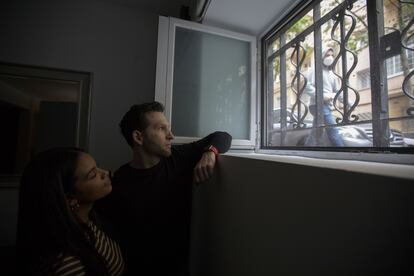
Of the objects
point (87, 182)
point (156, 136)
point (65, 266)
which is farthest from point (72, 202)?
point (156, 136)

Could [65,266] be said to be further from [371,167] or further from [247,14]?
[247,14]

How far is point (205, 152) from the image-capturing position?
3.28 feet

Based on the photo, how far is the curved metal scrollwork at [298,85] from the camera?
3.82 ft

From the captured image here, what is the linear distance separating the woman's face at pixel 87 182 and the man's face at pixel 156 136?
31 cm

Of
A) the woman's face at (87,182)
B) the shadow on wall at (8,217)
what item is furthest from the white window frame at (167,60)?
the shadow on wall at (8,217)

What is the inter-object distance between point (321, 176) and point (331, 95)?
740 millimetres

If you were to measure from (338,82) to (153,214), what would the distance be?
1.14m

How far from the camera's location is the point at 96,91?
5.97 ft

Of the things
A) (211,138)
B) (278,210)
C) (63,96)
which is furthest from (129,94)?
(278,210)

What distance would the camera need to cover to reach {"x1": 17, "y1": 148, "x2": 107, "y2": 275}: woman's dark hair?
642 mm

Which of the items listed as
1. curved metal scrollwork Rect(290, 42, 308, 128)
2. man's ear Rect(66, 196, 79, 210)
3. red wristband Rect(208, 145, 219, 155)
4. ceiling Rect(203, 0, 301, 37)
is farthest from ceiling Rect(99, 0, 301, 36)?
man's ear Rect(66, 196, 79, 210)

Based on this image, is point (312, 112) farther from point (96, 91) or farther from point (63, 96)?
point (63, 96)

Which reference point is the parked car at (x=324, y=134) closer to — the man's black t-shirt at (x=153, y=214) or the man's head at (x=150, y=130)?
the man's black t-shirt at (x=153, y=214)

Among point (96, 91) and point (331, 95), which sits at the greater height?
point (96, 91)
